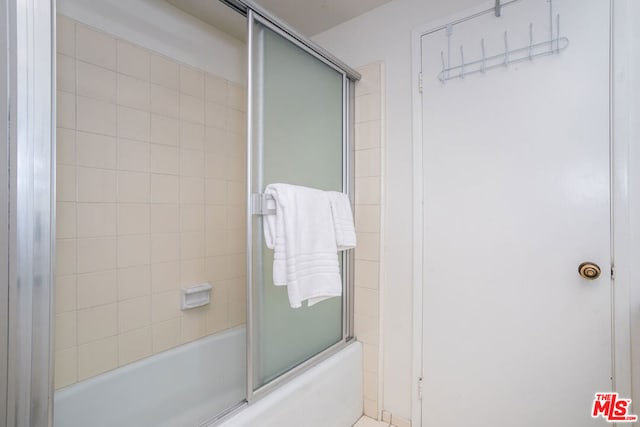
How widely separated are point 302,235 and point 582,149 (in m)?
1.16

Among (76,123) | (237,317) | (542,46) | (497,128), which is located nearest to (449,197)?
(497,128)

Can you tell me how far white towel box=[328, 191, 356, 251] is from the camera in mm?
1446

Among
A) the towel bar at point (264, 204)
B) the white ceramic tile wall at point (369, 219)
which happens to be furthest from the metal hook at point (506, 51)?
the towel bar at point (264, 204)

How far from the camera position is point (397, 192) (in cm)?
168

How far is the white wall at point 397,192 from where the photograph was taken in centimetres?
164

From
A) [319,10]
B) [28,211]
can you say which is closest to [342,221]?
[28,211]

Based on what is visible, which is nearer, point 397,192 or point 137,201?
point 137,201

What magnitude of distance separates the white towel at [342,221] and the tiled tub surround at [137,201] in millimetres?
843

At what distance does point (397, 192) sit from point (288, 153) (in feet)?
2.16

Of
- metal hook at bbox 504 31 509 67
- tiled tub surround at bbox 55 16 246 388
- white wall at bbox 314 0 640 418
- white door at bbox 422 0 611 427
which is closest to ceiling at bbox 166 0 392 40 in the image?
white wall at bbox 314 0 640 418

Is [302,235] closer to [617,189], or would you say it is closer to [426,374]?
[426,374]

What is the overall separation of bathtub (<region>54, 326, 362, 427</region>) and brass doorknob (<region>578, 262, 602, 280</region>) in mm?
1115

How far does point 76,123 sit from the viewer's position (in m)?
1.34

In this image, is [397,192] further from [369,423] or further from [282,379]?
[369,423]
